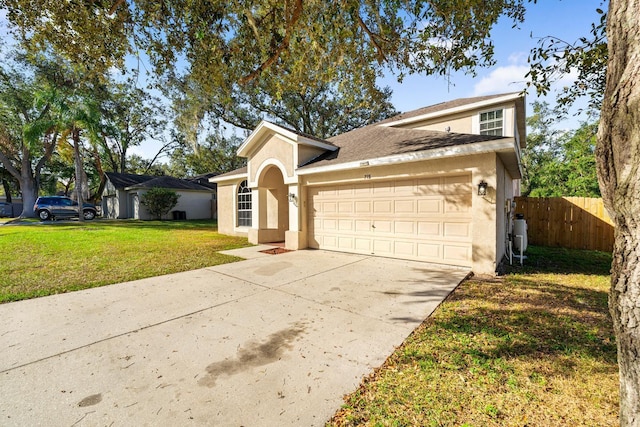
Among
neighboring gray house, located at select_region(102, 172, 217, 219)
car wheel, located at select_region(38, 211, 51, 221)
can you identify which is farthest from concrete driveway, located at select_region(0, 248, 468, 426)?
car wheel, located at select_region(38, 211, 51, 221)

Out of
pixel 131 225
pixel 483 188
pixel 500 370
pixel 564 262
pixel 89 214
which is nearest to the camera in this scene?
pixel 500 370

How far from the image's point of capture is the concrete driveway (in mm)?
2412

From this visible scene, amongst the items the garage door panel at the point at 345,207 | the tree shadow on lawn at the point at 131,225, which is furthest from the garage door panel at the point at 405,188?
the tree shadow on lawn at the point at 131,225

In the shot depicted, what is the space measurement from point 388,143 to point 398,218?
2856 mm

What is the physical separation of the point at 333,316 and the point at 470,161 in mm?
5256

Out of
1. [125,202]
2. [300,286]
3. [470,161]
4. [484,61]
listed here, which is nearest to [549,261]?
[470,161]

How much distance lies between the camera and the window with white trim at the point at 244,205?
1441 cm

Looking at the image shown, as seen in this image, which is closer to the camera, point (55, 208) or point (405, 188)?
point (405, 188)

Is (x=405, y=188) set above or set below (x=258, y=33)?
below

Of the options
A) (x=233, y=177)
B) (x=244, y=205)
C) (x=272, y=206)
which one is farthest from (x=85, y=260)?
(x=233, y=177)

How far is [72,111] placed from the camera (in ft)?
61.0

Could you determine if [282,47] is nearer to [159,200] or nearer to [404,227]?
[404,227]

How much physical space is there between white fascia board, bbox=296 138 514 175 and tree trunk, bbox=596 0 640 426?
5.11 metres

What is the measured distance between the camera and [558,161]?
20.6 m
